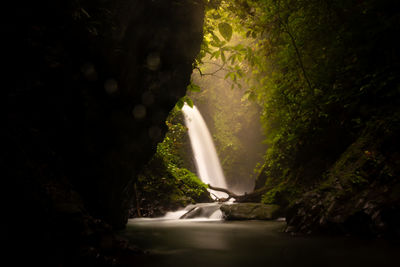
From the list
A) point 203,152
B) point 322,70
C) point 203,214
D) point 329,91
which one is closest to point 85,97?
point 329,91

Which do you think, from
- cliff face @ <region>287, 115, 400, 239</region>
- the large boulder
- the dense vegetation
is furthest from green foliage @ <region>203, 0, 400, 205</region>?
the large boulder

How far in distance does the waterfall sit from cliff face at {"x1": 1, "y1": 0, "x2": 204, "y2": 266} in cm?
1510

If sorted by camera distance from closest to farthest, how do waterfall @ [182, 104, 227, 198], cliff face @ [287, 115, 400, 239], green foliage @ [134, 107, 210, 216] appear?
cliff face @ [287, 115, 400, 239], green foliage @ [134, 107, 210, 216], waterfall @ [182, 104, 227, 198]

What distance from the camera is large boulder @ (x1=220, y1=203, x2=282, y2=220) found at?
7076mm

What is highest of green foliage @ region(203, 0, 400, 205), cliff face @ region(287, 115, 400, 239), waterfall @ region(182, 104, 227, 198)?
waterfall @ region(182, 104, 227, 198)

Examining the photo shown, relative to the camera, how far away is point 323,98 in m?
5.09

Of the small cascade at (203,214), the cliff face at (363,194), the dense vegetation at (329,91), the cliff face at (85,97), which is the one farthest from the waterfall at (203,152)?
the cliff face at (363,194)

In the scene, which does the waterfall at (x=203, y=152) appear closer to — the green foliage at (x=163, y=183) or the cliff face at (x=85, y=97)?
the green foliage at (x=163, y=183)

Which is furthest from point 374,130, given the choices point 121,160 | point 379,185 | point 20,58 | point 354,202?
point 20,58

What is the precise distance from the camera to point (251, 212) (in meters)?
7.48

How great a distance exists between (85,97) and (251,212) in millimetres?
6038

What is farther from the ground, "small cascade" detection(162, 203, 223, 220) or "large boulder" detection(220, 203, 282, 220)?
"small cascade" detection(162, 203, 223, 220)

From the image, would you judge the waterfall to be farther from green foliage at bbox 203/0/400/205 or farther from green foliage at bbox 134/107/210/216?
green foliage at bbox 203/0/400/205

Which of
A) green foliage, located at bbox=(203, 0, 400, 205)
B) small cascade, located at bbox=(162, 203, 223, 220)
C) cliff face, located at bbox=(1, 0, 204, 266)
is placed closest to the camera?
cliff face, located at bbox=(1, 0, 204, 266)
